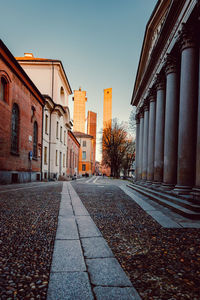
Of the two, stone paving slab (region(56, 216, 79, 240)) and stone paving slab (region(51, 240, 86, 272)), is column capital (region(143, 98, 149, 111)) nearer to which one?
stone paving slab (region(56, 216, 79, 240))

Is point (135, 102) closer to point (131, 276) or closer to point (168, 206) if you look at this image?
point (168, 206)

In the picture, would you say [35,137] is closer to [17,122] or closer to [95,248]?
[17,122]

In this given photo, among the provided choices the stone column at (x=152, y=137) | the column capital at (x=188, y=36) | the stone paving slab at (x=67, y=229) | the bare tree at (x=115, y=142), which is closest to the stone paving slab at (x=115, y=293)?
the stone paving slab at (x=67, y=229)

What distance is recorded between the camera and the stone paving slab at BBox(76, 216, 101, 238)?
12.2 ft

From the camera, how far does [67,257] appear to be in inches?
107

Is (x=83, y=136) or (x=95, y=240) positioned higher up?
(x=83, y=136)

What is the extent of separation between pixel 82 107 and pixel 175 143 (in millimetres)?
91526

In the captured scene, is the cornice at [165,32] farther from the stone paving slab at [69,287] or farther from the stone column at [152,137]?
the stone paving slab at [69,287]

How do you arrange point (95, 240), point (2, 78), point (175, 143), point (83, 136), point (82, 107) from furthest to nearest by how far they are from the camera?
1. point (82, 107)
2. point (83, 136)
3. point (2, 78)
4. point (175, 143)
5. point (95, 240)

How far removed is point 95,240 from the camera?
3.40m

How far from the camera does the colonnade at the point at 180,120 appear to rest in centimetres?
682

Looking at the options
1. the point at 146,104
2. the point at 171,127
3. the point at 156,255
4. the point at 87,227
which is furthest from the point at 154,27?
the point at 156,255

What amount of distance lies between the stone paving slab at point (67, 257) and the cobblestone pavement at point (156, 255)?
0.49m

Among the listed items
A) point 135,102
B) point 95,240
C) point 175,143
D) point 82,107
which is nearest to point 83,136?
point 82,107
